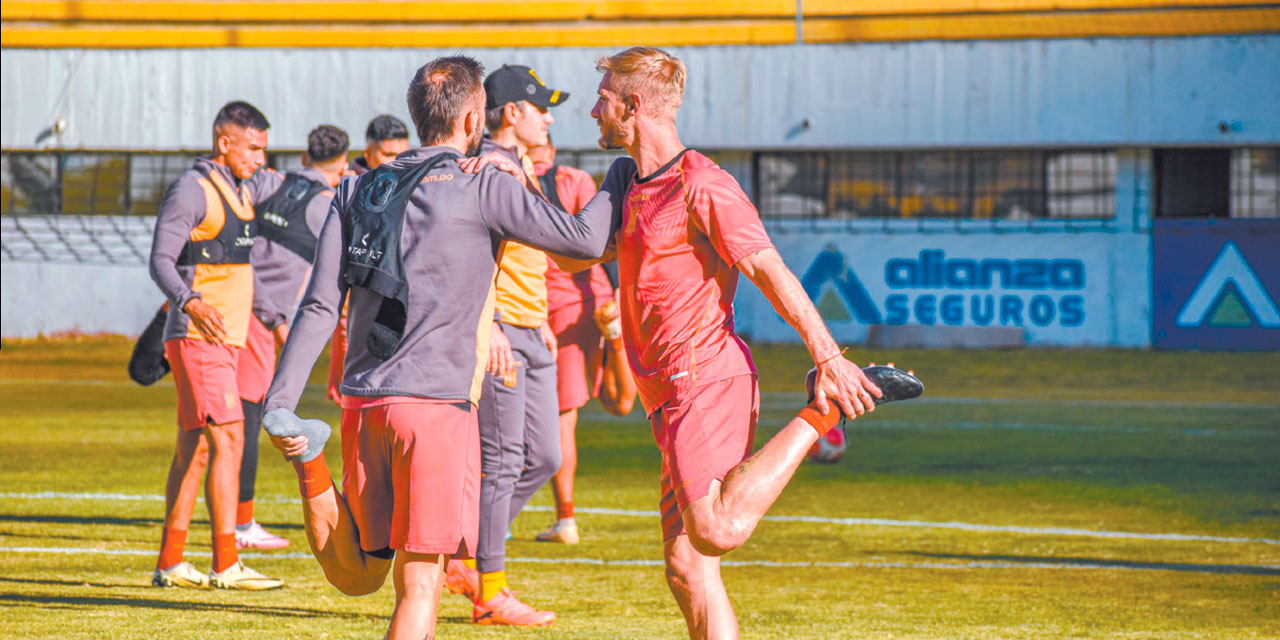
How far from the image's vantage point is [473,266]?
447 cm

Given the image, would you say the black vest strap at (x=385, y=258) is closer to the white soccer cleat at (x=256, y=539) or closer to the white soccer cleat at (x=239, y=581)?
the white soccer cleat at (x=239, y=581)

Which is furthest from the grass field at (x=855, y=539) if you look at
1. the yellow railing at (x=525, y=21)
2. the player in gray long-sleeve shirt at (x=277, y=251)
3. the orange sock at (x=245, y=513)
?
the yellow railing at (x=525, y=21)

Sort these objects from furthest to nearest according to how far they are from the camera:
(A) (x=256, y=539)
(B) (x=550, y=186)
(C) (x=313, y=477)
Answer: (A) (x=256, y=539), (B) (x=550, y=186), (C) (x=313, y=477)

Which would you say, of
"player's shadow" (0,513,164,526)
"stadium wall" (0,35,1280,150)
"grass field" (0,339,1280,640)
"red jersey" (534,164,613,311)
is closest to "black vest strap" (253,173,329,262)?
"red jersey" (534,164,613,311)

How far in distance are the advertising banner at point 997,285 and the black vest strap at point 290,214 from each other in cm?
2102

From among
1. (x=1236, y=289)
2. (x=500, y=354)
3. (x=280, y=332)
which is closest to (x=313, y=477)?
(x=500, y=354)

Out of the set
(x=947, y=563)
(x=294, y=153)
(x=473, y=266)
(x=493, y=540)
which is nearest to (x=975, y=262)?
(x=294, y=153)

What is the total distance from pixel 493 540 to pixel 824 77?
2433 centimetres

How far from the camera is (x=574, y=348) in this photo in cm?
855

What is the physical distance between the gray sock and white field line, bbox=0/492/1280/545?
5307 mm

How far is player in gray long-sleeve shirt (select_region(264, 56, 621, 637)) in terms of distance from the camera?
4406 mm

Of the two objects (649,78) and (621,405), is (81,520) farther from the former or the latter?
(649,78)

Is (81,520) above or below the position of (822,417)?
below

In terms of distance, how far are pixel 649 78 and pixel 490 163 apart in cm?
55
